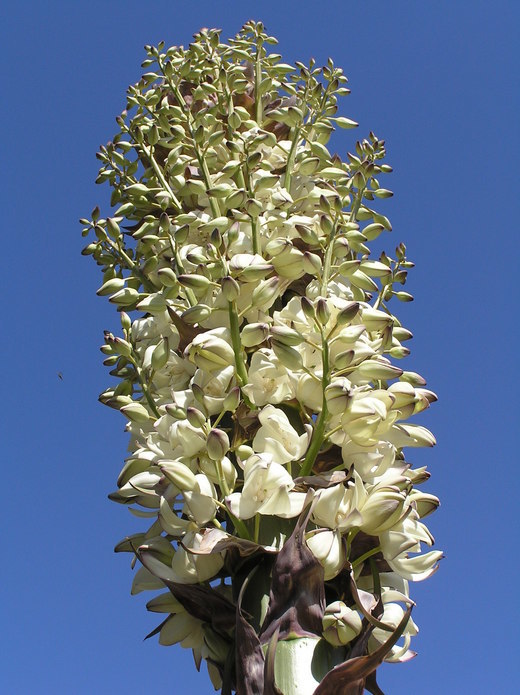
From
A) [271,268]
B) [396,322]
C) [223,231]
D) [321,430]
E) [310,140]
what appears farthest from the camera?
[310,140]

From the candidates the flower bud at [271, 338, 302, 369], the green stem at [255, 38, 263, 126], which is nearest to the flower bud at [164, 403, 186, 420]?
the flower bud at [271, 338, 302, 369]

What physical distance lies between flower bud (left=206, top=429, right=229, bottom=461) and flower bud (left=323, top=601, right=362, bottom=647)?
39 cm

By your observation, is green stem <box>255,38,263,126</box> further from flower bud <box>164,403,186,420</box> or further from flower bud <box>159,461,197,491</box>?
flower bud <box>159,461,197,491</box>

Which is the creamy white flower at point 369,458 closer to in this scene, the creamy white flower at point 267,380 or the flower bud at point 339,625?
the creamy white flower at point 267,380

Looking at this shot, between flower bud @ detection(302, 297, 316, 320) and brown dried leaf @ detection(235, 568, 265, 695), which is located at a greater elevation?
flower bud @ detection(302, 297, 316, 320)

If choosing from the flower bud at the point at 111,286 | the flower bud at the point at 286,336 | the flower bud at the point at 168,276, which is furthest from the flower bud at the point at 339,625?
the flower bud at the point at 111,286

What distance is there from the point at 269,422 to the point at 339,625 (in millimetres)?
465

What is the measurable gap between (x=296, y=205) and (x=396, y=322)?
51cm

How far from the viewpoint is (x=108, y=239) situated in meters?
2.34

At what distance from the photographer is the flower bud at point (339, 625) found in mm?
1412

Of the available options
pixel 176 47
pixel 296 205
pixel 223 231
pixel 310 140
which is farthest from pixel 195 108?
pixel 223 231

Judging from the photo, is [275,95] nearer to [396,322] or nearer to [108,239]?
[108,239]

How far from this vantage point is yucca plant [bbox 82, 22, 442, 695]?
1473 millimetres

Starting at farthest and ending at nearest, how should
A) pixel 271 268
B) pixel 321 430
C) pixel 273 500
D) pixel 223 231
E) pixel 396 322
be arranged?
pixel 396 322 < pixel 223 231 < pixel 271 268 < pixel 321 430 < pixel 273 500
